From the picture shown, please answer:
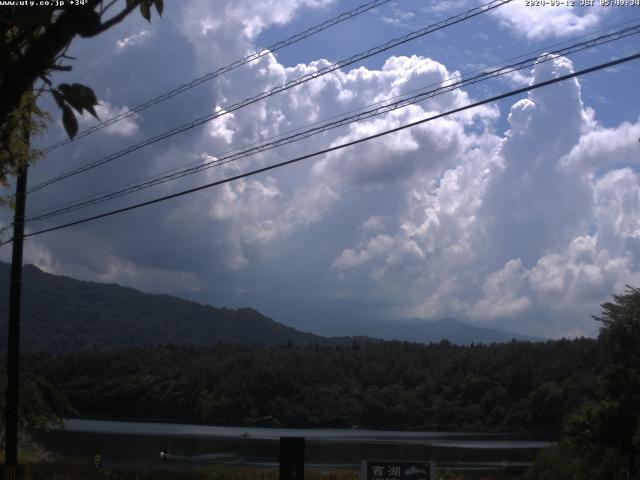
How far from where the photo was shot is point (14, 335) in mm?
21641

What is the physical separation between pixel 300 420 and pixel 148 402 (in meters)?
20.2

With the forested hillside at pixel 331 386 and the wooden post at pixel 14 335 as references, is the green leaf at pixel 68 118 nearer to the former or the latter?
the wooden post at pixel 14 335

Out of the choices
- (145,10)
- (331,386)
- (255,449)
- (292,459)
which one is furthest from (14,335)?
(331,386)

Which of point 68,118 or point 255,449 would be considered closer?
point 68,118

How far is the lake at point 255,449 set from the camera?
54000mm

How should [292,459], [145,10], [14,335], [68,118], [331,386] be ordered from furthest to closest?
[331,386], [14,335], [292,459], [145,10], [68,118]

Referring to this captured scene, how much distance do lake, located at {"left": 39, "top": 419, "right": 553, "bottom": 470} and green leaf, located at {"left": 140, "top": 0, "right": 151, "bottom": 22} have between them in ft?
144

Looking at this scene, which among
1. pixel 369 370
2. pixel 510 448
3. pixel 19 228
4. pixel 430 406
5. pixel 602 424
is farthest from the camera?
pixel 369 370

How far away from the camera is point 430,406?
110m

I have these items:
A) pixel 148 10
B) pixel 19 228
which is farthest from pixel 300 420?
pixel 148 10

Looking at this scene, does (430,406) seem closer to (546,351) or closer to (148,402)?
→ (546,351)

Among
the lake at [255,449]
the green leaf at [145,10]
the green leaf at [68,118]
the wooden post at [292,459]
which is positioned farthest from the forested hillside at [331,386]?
the green leaf at [68,118]

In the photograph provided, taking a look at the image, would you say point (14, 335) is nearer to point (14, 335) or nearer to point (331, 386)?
point (14, 335)

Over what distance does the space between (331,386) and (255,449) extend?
4958 centimetres
